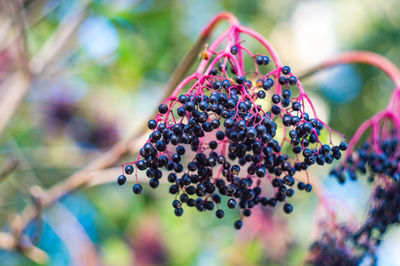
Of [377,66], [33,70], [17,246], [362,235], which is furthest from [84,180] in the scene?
[377,66]

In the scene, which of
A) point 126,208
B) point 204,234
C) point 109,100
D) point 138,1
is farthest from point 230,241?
point 138,1

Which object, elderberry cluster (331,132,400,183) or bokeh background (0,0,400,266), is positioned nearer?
elderberry cluster (331,132,400,183)

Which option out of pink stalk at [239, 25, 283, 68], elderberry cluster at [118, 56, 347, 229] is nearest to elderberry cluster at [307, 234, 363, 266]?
elderberry cluster at [118, 56, 347, 229]

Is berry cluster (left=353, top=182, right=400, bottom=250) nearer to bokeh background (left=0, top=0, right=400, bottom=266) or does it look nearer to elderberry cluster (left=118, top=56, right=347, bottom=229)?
elderberry cluster (left=118, top=56, right=347, bottom=229)

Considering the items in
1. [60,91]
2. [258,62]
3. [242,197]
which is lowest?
[60,91]

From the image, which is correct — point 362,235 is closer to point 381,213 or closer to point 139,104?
point 381,213

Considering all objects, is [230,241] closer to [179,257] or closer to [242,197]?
[179,257]

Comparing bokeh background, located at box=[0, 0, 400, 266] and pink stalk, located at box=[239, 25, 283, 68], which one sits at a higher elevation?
pink stalk, located at box=[239, 25, 283, 68]
